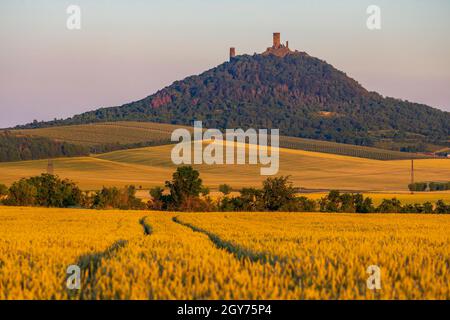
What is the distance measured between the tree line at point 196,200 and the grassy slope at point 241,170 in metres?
42.1

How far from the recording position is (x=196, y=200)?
76938 millimetres

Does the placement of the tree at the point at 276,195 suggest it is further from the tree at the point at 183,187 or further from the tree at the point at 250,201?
the tree at the point at 183,187

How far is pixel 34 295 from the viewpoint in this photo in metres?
8.92

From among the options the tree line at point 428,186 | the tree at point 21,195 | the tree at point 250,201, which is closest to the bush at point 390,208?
the tree at point 250,201

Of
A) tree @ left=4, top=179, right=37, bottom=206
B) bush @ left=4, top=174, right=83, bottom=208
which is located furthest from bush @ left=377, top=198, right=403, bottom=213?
tree @ left=4, top=179, right=37, bottom=206

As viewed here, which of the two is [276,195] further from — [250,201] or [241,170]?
[241,170]

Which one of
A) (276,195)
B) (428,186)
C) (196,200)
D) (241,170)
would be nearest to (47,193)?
(196,200)

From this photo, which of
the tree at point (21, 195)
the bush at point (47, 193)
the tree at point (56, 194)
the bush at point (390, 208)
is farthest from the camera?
the tree at point (56, 194)

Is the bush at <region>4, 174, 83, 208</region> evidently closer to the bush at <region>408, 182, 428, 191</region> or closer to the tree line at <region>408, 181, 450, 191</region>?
the tree line at <region>408, 181, 450, 191</region>

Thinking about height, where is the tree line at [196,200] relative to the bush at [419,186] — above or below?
above

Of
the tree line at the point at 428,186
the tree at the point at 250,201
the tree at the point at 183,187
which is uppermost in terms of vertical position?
the tree at the point at 183,187

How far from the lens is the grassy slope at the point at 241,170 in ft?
451

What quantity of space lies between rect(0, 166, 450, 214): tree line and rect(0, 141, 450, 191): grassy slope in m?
42.1
